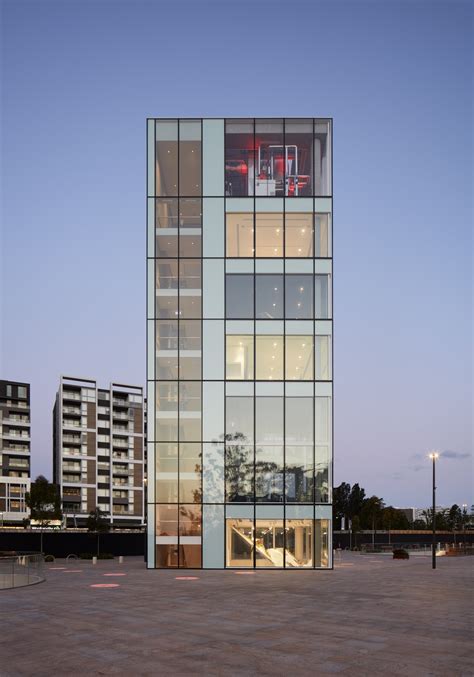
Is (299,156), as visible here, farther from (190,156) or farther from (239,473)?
(239,473)

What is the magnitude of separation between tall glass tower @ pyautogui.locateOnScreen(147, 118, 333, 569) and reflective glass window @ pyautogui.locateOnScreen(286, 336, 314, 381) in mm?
66

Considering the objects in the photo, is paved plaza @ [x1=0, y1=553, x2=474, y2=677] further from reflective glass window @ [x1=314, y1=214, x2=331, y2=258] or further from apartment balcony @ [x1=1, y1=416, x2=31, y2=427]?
apartment balcony @ [x1=1, y1=416, x2=31, y2=427]

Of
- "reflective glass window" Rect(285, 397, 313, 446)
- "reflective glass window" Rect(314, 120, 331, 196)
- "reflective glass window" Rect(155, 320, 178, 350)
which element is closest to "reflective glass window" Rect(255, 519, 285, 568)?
"reflective glass window" Rect(285, 397, 313, 446)

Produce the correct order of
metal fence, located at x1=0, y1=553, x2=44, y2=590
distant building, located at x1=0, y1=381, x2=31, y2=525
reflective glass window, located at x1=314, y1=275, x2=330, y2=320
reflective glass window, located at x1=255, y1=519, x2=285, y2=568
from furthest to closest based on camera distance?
distant building, located at x1=0, y1=381, x2=31, y2=525 → reflective glass window, located at x1=314, y1=275, x2=330, y2=320 → reflective glass window, located at x1=255, y1=519, x2=285, y2=568 → metal fence, located at x1=0, y1=553, x2=44, y2=590

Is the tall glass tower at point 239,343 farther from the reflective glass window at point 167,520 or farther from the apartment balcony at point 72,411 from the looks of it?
the apartment balcony at point 72,411

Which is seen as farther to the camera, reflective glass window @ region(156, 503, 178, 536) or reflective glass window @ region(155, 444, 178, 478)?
reflective glass window @ region(155, 444, 178, 478)

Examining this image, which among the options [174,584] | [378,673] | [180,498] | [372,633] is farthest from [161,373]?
[378,673]

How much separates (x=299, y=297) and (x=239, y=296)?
3775 millimetres

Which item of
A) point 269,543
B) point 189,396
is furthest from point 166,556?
point 189,396

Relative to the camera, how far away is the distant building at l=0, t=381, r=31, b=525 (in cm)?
12325

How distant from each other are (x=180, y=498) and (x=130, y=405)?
318 feet

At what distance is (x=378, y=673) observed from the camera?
44.7 feet

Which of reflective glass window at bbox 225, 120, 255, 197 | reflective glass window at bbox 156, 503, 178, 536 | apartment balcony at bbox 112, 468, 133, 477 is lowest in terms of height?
apartment balcony at bbox 112, 468, 133, 477

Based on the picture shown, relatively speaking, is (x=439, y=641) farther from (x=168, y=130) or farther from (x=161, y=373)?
(x=168, y=130)
